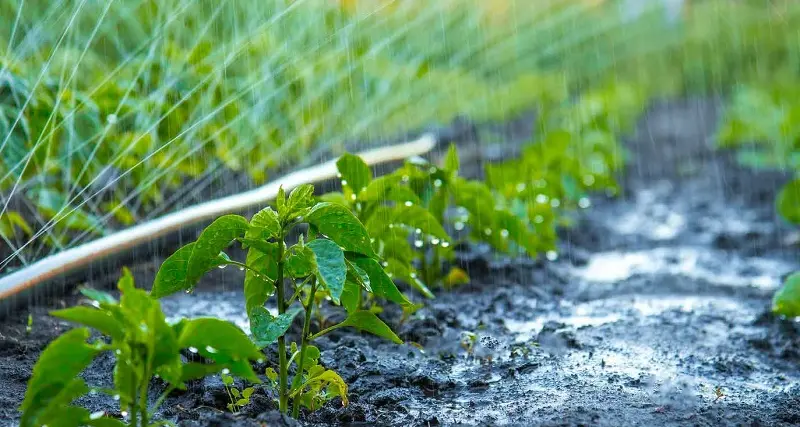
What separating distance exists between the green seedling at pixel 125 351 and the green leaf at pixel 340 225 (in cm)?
28

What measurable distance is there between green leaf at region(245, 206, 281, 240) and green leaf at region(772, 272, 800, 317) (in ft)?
4.91

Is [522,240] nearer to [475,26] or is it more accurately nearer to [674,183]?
[475,26]

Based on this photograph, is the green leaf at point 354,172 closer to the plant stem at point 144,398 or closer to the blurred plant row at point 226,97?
the blurred plant row at point 226,97

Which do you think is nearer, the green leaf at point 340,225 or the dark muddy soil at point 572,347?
the green leaf at point 340,225

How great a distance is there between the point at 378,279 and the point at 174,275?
33 cm

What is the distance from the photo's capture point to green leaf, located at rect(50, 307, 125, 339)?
3.76 ft

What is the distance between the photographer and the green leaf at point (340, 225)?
1410mm

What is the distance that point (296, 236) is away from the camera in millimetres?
2936

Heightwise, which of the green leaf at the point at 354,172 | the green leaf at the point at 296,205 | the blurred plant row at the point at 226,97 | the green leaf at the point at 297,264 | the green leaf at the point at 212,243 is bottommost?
the green leaf at the point at 297,264

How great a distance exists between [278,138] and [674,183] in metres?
2.95

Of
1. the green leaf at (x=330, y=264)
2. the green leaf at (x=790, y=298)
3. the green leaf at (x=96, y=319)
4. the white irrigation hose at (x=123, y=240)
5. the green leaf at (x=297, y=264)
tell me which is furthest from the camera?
the green leaf at (x=790, y=298)

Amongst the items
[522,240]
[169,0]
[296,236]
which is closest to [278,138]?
[296,236]

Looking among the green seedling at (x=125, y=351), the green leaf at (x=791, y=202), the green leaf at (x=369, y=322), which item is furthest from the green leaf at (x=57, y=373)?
the green leaf at (x=791, y=202)

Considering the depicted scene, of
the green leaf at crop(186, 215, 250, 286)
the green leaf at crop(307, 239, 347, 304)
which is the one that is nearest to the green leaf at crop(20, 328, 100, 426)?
the green leaf at crop(186, 215, 250, 286)
